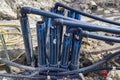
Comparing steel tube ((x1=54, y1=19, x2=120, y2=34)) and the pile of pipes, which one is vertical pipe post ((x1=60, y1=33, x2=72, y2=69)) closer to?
the pile of pipes

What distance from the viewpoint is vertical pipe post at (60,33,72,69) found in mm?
3541

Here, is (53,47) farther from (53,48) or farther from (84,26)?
(84,26)

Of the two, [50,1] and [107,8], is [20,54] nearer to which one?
[50,1]

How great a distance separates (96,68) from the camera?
151 inches

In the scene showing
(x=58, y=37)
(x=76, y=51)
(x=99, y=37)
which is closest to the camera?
(x=99, y=37)

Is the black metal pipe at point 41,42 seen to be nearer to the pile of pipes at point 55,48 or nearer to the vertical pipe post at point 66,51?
the pile of pipes at point 55,48

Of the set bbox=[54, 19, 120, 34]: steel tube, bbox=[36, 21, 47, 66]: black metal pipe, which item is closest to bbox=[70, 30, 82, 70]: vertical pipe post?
bbox=[54, 19, 120, 34]: steel tube

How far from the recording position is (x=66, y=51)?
144 inches

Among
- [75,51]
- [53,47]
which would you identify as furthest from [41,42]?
[75,51]

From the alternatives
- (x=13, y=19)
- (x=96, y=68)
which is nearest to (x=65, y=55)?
(x=96, y=68)

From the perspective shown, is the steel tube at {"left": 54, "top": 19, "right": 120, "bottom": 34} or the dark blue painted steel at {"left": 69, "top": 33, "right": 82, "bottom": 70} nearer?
the steel tube at {"left": 54, "top": 19, "right": 120, "bottom": 34}

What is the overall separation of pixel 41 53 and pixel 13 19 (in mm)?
2241

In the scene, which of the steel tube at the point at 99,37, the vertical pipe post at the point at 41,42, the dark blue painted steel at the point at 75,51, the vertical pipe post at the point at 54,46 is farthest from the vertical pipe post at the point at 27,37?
the steel tube at the point at 99,37

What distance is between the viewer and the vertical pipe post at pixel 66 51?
11.6ft
